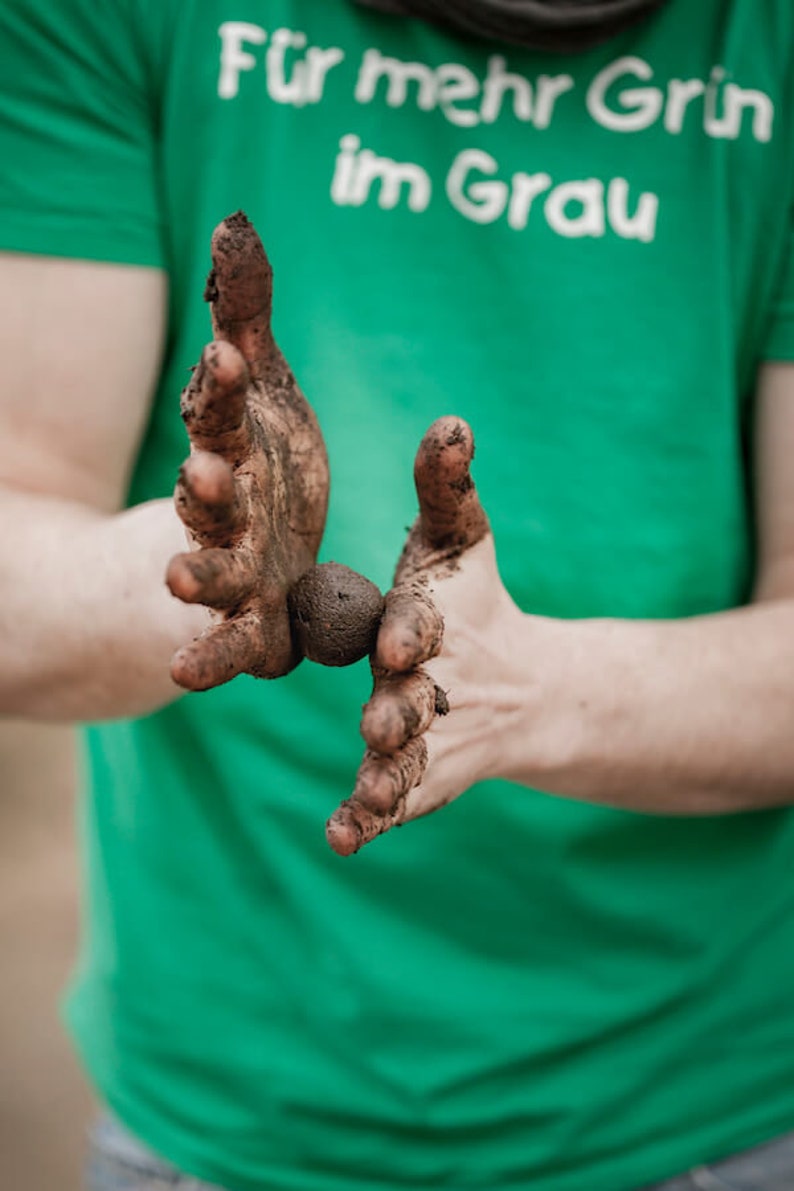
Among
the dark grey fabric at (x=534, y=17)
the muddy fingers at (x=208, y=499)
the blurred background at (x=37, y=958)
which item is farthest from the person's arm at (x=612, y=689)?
the blurred background at (x=37, y=958)

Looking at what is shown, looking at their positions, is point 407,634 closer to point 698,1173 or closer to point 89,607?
point 89,607

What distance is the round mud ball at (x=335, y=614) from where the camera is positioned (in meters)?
0.76

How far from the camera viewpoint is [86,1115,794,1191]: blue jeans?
125 cm

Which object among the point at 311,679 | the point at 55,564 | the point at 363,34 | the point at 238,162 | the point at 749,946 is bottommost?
the point at 749,946

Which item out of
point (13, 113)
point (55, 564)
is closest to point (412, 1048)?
point (55, 564)

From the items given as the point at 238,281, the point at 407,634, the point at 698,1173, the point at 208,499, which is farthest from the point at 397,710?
the point at 698,1173

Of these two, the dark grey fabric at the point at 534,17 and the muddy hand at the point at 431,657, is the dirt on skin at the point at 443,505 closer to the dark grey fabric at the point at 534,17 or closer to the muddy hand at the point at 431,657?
the muddy hand at the point at 431,657

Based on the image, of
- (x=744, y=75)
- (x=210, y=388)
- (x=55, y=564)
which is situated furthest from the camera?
(x=744, y=75)

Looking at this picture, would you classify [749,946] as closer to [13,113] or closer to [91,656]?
[91,656]

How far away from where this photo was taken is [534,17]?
1.04 metres

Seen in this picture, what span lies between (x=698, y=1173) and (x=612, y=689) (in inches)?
24.3

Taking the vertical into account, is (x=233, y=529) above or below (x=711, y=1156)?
above

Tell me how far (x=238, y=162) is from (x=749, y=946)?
0.98 meters

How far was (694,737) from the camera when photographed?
3.45 feet
